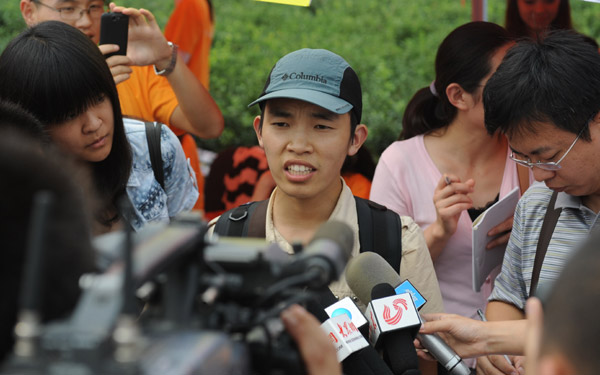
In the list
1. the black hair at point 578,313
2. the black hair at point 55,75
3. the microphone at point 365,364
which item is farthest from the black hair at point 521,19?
the black hair at point 578,313

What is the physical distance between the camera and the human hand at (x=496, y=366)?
248 centimetres

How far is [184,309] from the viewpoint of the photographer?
112 centimetres

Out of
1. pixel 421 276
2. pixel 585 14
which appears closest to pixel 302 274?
pixel 421 276

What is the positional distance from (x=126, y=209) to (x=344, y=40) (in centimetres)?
741

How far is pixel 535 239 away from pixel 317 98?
867mm

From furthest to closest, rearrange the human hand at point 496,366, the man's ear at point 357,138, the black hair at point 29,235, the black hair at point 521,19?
the black hair at point 521,19, the man's ear at point 357,138, the human hand at point 496,366, the black hair at point 29,235

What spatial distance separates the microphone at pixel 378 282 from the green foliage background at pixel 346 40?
449 cm

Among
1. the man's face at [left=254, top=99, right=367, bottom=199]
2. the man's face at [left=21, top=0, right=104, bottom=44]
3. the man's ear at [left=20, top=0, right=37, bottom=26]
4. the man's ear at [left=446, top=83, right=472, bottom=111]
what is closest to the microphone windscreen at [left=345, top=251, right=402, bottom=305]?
the man's face at [left=254, top=99, right=367, bottom=199]

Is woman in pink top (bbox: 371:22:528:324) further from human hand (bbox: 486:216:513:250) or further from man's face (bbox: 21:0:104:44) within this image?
man's face (bbox: 21:0:104:44)

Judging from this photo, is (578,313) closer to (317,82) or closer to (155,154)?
(317,82)

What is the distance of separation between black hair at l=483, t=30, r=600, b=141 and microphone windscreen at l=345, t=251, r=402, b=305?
687 mm

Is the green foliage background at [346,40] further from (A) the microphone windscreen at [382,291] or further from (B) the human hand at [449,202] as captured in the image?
(A) the microphone windscreen at [382,291]

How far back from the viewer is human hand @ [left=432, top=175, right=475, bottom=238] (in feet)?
9.51

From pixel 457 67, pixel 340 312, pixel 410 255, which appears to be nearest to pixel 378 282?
pixel 340 312
